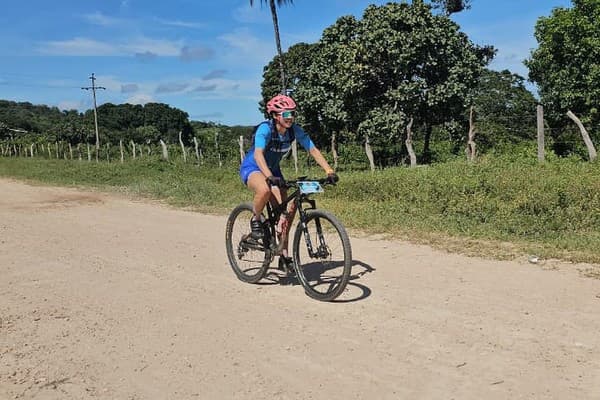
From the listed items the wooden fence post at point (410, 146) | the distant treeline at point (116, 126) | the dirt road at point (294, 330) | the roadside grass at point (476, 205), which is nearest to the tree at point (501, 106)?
the wooden fence post at point (410, 146)

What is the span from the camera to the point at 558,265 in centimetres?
569

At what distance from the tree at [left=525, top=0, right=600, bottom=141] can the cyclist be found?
54.0 ft

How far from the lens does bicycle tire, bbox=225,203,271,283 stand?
551cm

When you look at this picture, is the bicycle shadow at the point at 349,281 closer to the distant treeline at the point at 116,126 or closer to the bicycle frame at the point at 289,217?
the bicycle frame at the point at 289,217

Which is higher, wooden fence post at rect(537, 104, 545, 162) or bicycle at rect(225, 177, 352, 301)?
wooden fence post at rect(537, 104, 545, 162)

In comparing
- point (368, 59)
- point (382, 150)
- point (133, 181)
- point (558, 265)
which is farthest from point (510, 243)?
point (382, 150)

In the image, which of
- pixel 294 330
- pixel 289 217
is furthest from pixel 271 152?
pixel 294 330

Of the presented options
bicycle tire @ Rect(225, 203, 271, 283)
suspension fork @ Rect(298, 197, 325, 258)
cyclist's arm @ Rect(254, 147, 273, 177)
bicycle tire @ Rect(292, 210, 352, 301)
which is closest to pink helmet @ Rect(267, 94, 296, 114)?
cyclist's arm @ Rect(254, 147, 273, 177)

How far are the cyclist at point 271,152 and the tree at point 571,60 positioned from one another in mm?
16459

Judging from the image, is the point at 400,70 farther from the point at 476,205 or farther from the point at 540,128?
the point at 476,205

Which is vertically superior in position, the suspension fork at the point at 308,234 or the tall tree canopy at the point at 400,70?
the tall tree canopy at the point at 400,70

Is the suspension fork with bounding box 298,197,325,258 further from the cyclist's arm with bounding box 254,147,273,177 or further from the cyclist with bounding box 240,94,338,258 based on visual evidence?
the cyclist's arm with bounding box 254,147,273,177

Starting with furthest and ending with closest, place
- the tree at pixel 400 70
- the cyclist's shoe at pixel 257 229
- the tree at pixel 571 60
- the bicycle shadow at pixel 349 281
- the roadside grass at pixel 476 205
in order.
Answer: the tree at pixel 571 60, the tree at pixel 400 70, the roadside grass at pixel 476 205, the cyclist's shoe at pixel 257 229, the bicycle shadow at pixel 349 281

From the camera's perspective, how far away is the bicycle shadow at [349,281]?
16.2ft
